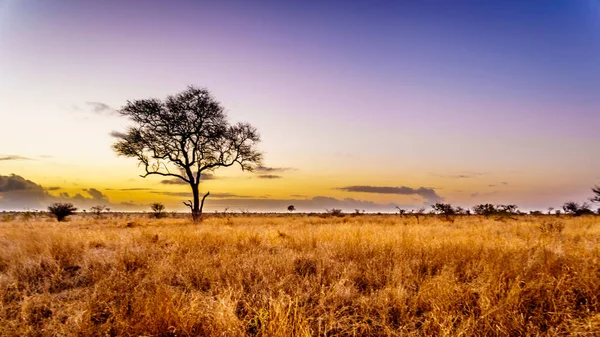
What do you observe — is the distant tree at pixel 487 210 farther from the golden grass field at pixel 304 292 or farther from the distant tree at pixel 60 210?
the distant tree at pixel 60 210

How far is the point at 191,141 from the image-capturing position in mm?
23125

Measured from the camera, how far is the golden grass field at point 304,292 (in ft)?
11.5

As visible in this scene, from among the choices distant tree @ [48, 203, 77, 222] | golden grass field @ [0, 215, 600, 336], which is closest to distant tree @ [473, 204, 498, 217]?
golden grass field @ [0, 215, 600, 336]

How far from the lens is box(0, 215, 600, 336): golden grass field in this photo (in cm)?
349

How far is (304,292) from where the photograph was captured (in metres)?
4.58

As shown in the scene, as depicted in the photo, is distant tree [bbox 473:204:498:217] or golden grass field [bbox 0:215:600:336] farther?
distant tree [bbox 473:204:498:217]

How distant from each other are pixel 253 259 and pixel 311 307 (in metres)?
2.24

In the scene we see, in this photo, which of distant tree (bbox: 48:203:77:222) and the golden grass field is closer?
the golden grass field

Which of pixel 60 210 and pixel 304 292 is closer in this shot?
pixel 304 292

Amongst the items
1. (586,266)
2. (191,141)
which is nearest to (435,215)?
(191,141)

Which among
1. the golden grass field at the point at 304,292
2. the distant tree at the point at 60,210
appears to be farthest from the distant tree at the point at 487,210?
the distant tree at the point at 60,210

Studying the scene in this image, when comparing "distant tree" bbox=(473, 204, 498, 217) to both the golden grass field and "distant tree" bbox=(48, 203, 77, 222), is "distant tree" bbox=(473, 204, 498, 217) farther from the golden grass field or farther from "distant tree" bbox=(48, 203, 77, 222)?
"distant tree" bbox=(48, 203, 77, 222)

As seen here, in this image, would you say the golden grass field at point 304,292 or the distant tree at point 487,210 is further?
the distant tree at point 487,210

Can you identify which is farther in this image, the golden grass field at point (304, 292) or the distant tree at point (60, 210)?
the distant tree at point (60, 210)
